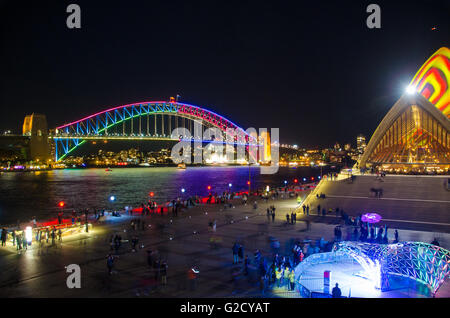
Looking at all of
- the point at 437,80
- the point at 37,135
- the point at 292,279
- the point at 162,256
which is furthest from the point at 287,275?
the point at 37,135

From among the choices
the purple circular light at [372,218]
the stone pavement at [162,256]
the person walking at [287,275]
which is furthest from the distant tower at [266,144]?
the person walking at [287,275]

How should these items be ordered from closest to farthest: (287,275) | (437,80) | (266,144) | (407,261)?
1. (407,261)
2. (287,275)
3. (437,80)
4. (266,144)

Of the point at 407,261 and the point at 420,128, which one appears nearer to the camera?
the point at 407,261

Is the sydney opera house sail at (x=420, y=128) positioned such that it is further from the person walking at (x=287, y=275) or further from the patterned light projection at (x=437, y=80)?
the person walking at (x=287, y=275)

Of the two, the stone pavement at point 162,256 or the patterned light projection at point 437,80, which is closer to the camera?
the stone pavement at point 162,256

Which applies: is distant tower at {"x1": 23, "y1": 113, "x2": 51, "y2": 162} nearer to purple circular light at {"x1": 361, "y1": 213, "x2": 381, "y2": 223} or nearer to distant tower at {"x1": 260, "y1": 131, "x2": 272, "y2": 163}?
distant tower at {"x1": 260, "y1": 131, "x2": 272, "y2": 163}

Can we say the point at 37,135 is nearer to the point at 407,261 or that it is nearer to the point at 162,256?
the point at 162,256

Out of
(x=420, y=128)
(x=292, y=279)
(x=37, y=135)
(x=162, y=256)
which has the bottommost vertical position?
(x=162, y=256)
